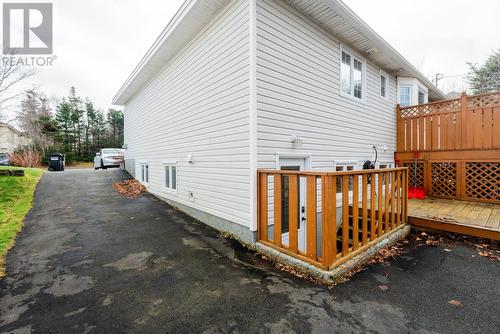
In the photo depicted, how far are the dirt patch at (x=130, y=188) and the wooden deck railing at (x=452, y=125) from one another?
11031 mm

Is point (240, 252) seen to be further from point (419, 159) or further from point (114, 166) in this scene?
point (114, 166)

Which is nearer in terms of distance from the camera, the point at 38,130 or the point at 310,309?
the point at 310,309

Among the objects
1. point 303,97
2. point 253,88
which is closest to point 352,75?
point 303,97

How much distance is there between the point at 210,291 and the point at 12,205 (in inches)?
302

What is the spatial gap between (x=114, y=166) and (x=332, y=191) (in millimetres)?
17408

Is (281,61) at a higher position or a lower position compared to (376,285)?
higher

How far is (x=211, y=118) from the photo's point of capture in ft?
18.6

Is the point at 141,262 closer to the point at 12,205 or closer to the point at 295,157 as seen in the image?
the point at 295,157

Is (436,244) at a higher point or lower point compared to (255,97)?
lower

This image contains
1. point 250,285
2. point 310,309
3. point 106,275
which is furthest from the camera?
point 106,275

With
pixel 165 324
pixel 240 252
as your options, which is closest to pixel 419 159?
pixel 240 252

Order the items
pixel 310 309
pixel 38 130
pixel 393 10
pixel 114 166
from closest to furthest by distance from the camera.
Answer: pixel 310 309 < pixel 114 166 < pixel 393 10 < pixel 38 130

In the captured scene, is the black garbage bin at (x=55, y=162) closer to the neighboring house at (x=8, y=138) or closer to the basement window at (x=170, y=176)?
the basement window at (x=170, y=176)

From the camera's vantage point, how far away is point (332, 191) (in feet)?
11.0
